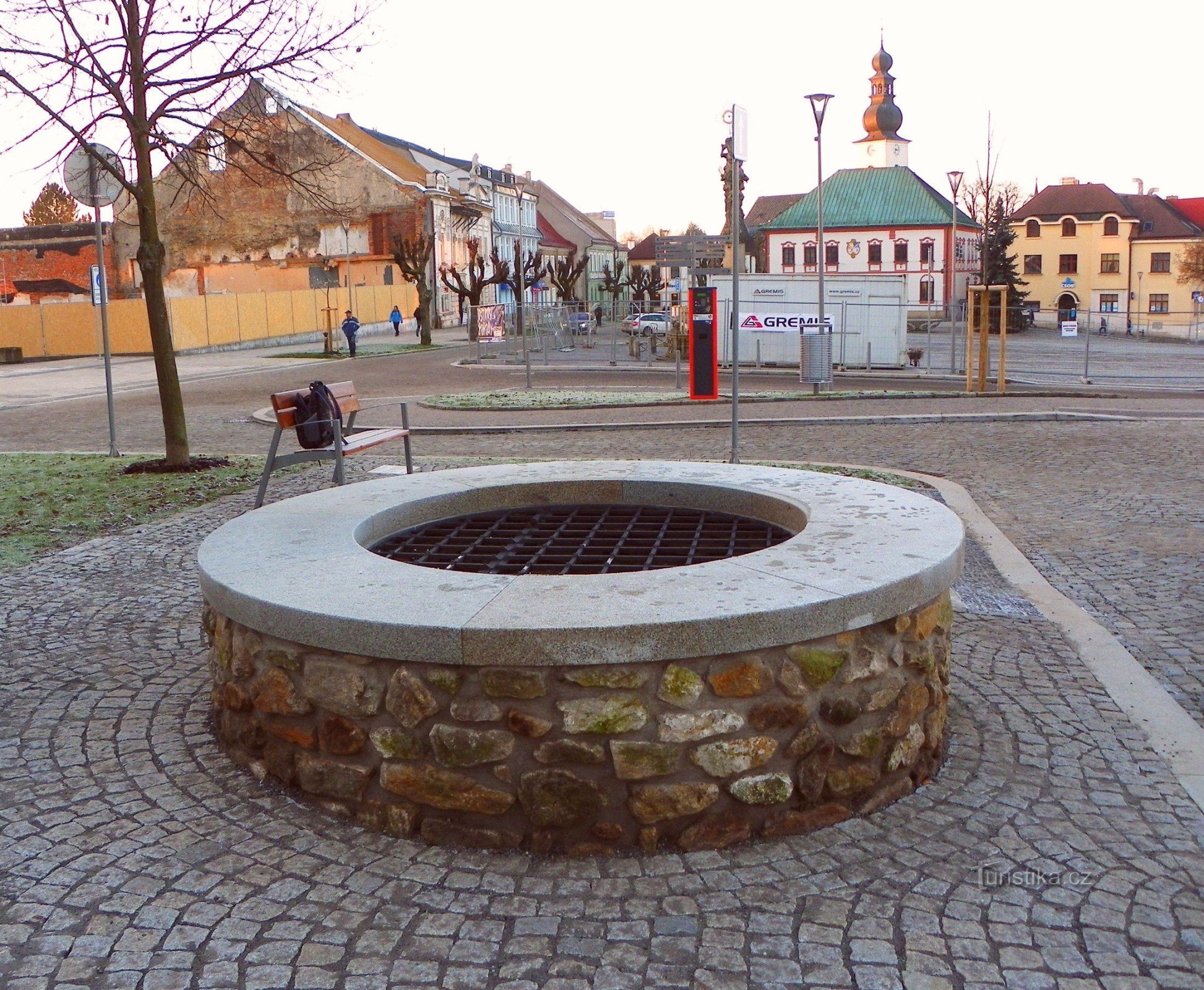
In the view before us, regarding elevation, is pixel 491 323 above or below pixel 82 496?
above

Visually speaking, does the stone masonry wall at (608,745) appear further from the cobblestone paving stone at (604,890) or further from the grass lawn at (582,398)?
the grass lawn at (582,398)

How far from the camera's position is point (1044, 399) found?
69.8ft

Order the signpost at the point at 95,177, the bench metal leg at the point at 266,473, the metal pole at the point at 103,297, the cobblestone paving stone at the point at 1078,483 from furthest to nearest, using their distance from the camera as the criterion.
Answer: the metal pole at the point at 103,297 → the signpost at the point at 95,177 → the bench metal leg at the point at 266,473 → the cobblestone paving stone at the point at 1078,483

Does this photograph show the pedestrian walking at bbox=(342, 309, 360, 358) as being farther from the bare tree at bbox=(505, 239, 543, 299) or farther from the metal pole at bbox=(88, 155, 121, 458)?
the metal pole at bbox=(88, 155, 121, 458)

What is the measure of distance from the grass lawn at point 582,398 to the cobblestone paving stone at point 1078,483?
152 inches

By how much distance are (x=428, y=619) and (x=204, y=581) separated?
1359 mm

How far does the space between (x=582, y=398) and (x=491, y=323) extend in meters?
16.6

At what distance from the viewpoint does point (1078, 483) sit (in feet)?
38.1

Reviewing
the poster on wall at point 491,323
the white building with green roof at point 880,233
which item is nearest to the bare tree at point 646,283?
the white building with green roof at point 880,233

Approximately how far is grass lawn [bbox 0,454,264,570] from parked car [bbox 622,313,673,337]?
2831 centimetres

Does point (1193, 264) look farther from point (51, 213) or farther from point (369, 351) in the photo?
point (51, 213)

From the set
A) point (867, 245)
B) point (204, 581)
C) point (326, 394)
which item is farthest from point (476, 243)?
point (204, 581)

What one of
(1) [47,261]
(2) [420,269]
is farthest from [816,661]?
(1) [47,261]

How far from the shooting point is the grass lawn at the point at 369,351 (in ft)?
132
